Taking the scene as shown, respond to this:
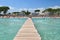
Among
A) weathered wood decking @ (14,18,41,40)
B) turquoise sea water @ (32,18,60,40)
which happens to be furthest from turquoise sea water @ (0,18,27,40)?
turquoise sea water @ (32,18,60,40)

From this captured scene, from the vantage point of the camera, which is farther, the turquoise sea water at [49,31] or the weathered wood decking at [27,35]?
the turquoise sea water at [49,31]

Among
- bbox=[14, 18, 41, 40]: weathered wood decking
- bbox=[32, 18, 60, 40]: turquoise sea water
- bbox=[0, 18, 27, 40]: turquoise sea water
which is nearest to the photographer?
bbox=[14, 18, 41, 40]: weathered wood decking

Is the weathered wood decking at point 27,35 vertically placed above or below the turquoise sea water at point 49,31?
above

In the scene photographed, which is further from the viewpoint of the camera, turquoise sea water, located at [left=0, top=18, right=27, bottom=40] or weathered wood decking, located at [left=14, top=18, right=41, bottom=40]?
turquoise sea water, located at [left=0, top=18, right=27, bottom=40]

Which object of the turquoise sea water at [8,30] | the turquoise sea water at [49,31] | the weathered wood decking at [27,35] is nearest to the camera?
the weathered wood decking at [27,35]

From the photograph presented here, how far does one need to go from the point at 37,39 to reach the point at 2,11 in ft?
194

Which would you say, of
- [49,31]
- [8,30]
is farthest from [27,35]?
[8,30]

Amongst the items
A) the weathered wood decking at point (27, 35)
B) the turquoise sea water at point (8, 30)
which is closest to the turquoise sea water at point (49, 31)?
the weathered wood decking at point (27, 35)

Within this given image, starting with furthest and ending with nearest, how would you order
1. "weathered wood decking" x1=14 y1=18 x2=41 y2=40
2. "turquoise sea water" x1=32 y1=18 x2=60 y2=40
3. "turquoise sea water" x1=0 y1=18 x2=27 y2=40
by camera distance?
"turquoise sea water" x1=0 y1=18 x2=27 y2=40 → "turquoise sea water" x1=32 y1=18 x2=60 y2=40 → "weathered wood decking" x1=14 y1=18 x2=41 y2=40

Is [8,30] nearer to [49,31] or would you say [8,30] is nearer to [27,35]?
[49,31]

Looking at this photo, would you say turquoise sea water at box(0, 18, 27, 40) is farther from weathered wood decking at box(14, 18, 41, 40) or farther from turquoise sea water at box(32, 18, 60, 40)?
turquoise sea water at box(32, 18, 60, 40)

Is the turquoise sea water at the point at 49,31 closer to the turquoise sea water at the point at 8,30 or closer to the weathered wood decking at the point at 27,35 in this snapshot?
the weathered wood decking at the point at 27,35

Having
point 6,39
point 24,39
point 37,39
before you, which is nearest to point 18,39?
point 24,39

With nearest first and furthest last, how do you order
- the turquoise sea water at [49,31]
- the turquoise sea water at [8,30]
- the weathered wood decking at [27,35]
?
the weathered wood decking at [27,35] < the turquoise sea water at [49,31] < the turquoise sea water at [8,30]
